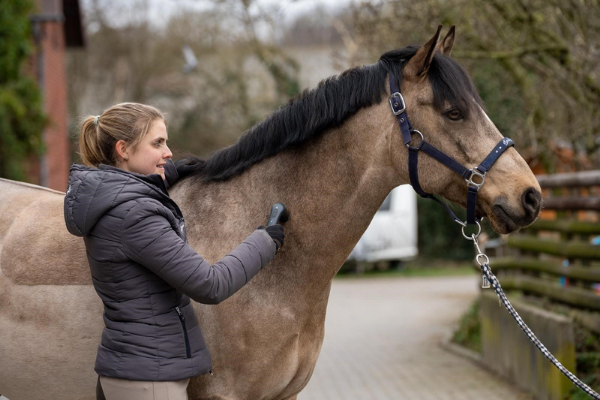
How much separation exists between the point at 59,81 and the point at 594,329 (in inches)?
512

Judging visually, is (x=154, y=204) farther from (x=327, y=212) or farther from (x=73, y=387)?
(x=73, y=387)

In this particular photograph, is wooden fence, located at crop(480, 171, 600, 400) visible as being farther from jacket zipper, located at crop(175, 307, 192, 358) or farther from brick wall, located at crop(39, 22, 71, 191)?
brick wall, located at crop(39, 22, 71, 191)

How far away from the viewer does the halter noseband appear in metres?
2.63

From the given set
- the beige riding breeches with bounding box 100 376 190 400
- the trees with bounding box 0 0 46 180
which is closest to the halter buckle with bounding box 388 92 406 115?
the beige riding breeches with bounding box 100 376 190 400

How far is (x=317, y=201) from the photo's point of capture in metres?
2.87

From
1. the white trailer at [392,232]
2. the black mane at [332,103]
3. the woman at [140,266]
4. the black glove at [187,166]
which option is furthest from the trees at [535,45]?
the white trailer at [392,232]

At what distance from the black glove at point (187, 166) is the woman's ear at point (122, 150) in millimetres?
647

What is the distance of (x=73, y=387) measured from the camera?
2.82 meters

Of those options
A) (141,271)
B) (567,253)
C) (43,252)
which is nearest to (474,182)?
(141,271)

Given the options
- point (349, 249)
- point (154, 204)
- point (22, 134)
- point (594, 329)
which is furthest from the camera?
point (22, 134)

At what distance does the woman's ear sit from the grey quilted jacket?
0.11m

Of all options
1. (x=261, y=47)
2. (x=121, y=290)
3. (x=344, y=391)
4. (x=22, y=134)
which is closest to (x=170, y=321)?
(x=121, y=290)

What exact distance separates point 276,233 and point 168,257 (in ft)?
1.66

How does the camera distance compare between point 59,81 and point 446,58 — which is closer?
point 446,58
